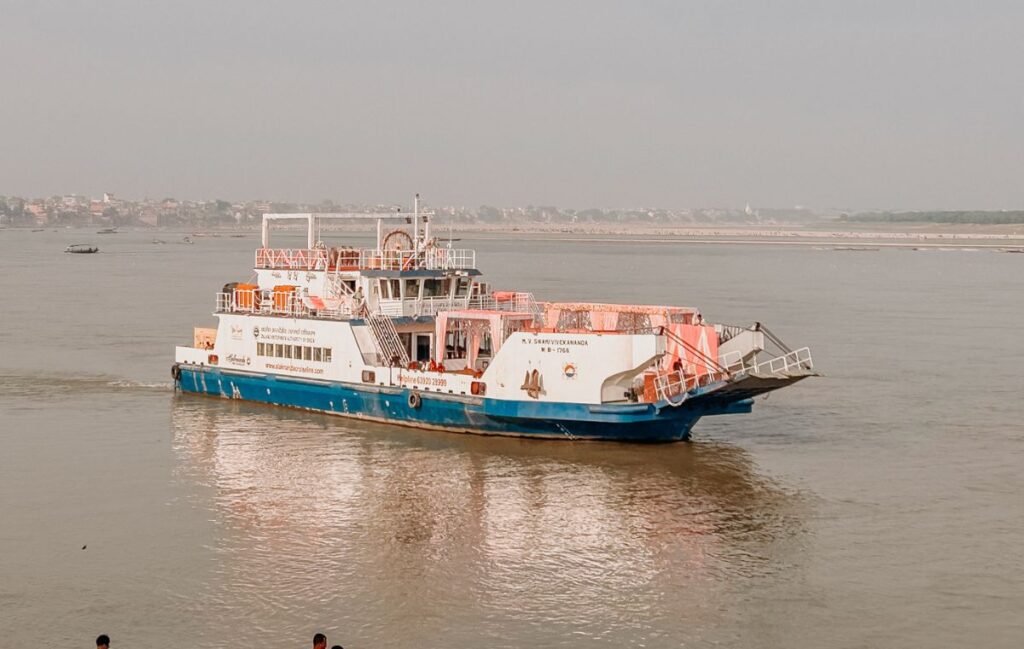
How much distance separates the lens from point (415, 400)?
34.5 m

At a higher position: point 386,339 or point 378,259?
point 378,259

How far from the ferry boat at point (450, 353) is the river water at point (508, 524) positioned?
3.09 ft

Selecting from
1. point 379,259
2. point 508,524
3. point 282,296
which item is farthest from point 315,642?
point 282,296

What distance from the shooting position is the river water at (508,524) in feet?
65.9

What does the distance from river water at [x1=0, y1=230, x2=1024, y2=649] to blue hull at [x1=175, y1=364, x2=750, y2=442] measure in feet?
1.58

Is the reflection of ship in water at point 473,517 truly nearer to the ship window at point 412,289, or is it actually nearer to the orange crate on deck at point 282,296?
the ship window at point 412,289

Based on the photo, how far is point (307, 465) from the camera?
31.3m

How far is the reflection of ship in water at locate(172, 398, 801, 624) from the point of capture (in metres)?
21.7

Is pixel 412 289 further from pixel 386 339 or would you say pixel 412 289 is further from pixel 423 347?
pixel 386 339

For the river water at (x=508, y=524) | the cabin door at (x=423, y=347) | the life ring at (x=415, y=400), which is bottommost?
the river water at (x=508, y=524)

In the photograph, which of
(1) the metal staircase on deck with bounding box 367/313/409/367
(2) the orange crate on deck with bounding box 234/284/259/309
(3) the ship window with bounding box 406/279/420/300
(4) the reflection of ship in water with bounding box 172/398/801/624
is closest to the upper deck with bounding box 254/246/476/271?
(3) the ship window with bounding box 406/279/420/300

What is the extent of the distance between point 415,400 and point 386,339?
279 cm

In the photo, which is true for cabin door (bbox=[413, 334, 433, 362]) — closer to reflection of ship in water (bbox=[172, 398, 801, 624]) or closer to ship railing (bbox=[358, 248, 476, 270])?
ship railing (bbox=[358, 248, 476, 270])

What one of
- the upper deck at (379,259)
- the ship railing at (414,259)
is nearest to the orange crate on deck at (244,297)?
the upper deck at (379,259)
